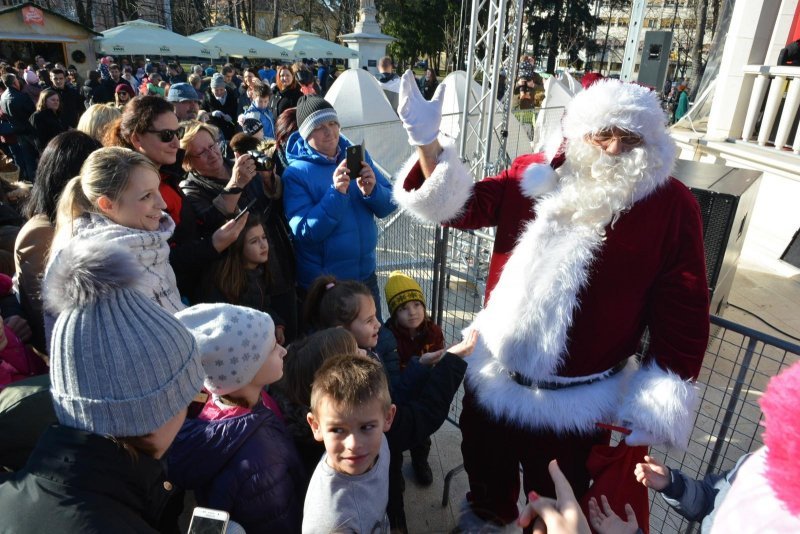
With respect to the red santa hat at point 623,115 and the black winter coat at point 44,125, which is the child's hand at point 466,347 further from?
the black winter coat at point 44,125

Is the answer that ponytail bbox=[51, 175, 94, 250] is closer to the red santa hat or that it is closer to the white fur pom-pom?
the white fur pom-pom

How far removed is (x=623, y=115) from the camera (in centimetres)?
155

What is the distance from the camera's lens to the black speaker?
3514 millimetres

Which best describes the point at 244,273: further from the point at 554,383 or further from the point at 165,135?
the point at 554,383

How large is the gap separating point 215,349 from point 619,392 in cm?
135

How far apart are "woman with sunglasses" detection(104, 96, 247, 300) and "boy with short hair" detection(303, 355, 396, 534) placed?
1.19 m

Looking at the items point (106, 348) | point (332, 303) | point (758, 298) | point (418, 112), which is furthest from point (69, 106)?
A: point (758, 298)

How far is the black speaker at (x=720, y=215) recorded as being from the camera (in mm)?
3514

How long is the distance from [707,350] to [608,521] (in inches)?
101

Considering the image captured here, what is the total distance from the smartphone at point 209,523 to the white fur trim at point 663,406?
1283 millimetres

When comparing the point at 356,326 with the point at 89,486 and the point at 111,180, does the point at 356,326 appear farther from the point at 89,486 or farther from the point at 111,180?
the point at 89,486

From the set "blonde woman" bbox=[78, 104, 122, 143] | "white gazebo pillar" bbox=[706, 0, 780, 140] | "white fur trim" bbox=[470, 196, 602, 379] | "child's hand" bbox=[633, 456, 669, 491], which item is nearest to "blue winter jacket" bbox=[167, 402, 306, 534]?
"white fur trim" bbox=[470, 196, 602, 379]

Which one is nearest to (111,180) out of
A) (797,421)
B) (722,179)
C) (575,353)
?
(575,353)

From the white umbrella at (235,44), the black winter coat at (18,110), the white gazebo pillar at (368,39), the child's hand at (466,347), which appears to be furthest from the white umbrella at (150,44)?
the child's hand at (466,347)
